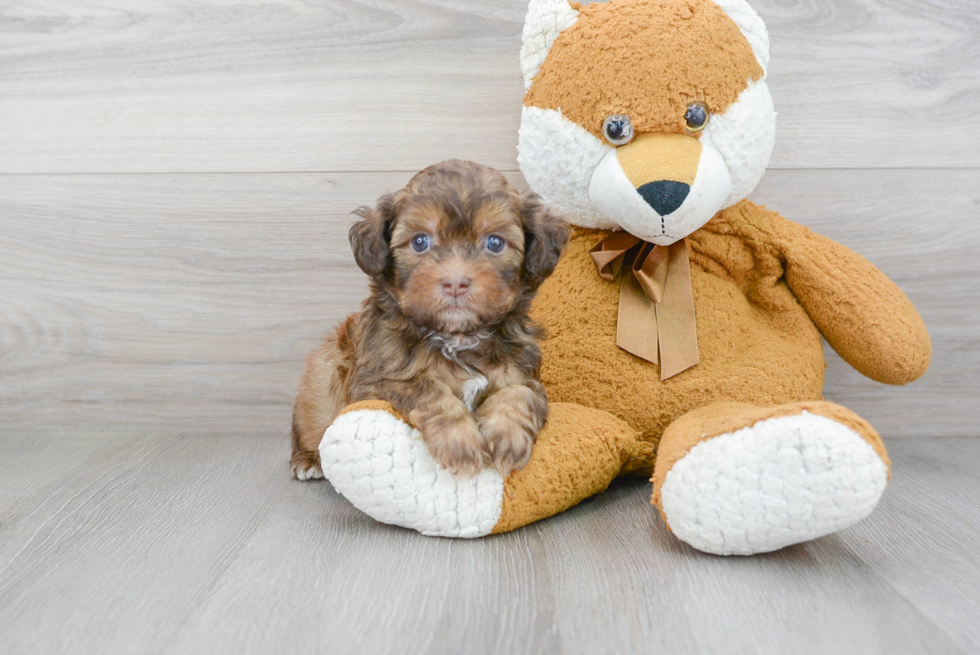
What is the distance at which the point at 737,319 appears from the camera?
80.2 inches

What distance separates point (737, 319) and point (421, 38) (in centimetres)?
132

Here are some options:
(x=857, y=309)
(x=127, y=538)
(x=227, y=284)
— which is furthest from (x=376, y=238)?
(x=857, y=309)

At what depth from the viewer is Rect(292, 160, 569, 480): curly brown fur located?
1.57 metres

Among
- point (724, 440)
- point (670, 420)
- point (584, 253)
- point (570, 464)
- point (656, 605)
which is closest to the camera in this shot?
point (656, 605)

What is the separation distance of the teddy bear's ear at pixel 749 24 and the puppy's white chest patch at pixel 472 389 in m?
1.09

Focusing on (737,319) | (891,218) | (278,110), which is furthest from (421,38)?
(891,218)

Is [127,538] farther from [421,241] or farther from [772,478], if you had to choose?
[772,478]

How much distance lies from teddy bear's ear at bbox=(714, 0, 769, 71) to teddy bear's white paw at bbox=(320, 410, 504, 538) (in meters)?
1.27

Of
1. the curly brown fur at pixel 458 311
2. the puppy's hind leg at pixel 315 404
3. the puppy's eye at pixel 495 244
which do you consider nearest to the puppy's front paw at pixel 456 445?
the curly brown fur at pixel 458 311

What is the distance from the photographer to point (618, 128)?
5.93ft

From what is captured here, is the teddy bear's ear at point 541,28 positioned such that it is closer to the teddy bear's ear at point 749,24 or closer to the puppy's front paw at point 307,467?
the teddy bear's ear at point 749,24

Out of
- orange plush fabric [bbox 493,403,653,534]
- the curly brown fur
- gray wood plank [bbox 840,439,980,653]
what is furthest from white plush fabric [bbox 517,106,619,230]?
gray wood plank [bbox 840,439,980,653]

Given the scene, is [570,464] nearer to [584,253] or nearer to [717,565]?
[717,565]

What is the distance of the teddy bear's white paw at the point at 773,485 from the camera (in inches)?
53.6
